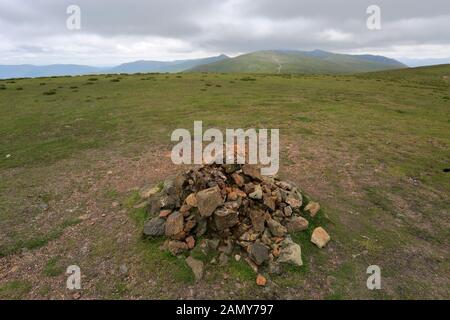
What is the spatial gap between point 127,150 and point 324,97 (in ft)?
91.1

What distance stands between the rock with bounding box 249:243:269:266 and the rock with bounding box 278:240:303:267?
1.48ft

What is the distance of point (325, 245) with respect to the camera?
1000 centimetres

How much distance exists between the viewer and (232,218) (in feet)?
31.3

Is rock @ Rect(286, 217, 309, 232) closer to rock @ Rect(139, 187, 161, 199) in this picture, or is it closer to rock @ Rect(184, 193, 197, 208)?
rock @ Rect(184, 193, 197, 208)

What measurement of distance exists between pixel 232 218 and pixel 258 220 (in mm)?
894

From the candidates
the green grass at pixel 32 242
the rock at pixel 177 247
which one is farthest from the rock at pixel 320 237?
the green grass at pixel 32 242

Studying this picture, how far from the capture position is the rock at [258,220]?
9.74 metres

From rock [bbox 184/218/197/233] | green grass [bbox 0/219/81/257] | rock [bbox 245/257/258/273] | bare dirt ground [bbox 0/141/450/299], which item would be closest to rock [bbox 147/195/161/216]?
bare dirt ground [bbox 0/141/450/299]

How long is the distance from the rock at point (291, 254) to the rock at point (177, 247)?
9.74 ft

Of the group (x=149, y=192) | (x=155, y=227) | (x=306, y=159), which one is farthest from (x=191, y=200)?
(x=306, y=159)

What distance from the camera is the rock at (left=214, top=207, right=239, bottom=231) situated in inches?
372

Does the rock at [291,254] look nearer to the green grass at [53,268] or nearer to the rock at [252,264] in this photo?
the rock at [252,264]
